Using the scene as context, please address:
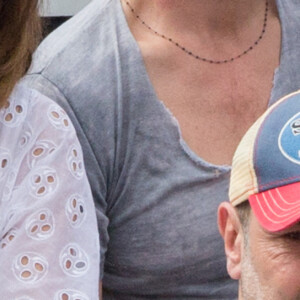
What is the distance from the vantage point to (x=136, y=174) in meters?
2.50

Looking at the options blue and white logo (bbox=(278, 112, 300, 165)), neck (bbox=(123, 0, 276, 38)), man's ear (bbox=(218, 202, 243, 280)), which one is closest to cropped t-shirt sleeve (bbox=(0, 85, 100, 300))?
man's ear (bbox=(218, 202, 243, 280))

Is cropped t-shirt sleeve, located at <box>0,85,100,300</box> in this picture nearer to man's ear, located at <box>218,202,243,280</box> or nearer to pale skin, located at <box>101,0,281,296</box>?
man's ear, located at <box>218,202,243,280</box>

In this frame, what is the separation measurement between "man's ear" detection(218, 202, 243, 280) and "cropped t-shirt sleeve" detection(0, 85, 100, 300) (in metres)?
0.23

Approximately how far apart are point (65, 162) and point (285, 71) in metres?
0.69

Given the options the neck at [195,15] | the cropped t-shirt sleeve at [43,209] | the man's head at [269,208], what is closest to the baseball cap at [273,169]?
the man's head at [269,208]

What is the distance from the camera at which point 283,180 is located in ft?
6.69

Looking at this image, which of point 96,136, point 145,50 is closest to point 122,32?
point 145,50

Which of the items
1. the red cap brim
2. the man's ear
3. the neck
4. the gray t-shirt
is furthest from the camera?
the neck

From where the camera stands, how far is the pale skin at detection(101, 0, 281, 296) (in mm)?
2553

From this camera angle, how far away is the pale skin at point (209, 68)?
2553 millimetres

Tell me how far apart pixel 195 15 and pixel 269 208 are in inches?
27.7

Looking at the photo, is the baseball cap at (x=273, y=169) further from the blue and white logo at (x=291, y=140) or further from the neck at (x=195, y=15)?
the neck at (x=195, y=15)

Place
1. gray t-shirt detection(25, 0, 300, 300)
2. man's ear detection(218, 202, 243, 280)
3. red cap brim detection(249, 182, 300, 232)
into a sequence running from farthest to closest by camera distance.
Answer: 1. gray t-shirt detection(25, 0, 300, 300)
2. man's ear detection(218, 202, 243, 280)
3. red cap brim detection(249, 182, 300, 232)

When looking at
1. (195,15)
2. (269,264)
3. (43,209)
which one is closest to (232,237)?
(269,264)
